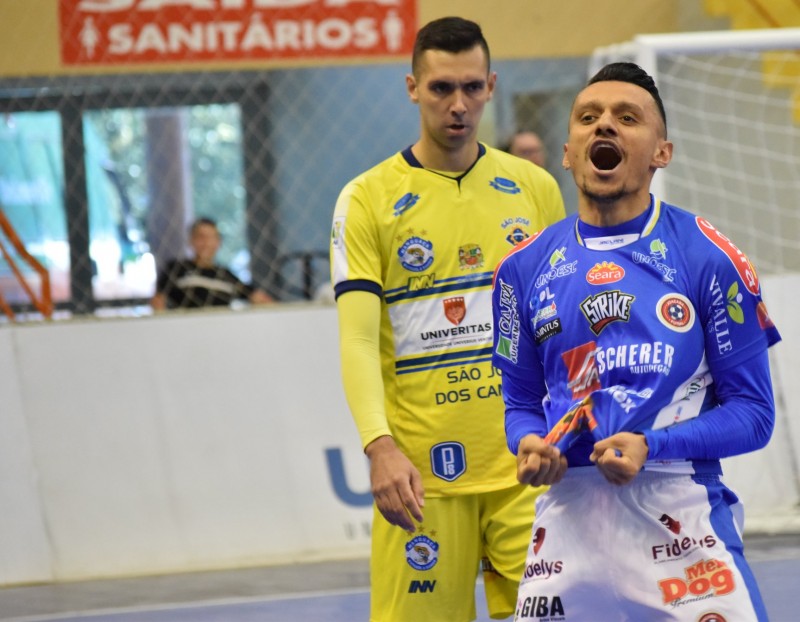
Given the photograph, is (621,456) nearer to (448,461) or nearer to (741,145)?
(448,461)

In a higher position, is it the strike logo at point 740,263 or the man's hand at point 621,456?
the strike logo at point 740,263

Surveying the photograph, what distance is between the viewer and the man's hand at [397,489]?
2984mm

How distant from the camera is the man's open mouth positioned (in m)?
2.38

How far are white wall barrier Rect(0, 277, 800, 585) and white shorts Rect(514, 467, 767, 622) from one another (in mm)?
4165

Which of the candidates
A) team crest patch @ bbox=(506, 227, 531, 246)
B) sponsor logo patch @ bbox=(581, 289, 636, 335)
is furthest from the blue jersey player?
team crest patch @ bbox=(506, 227, 531, 246)

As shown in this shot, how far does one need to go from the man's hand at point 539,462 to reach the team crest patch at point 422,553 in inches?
44.9

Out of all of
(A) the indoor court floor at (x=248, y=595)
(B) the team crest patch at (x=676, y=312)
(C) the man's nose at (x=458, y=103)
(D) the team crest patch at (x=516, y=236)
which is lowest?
(A) the indoor court floor at (x=248, y=595)

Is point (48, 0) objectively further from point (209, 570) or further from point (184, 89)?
point (209, 570)

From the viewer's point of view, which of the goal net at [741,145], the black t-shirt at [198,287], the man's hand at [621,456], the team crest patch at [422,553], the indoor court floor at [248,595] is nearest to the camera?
the man's hand at [621,456]

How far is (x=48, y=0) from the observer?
8.06 m

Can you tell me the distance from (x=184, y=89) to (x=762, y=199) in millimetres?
4877

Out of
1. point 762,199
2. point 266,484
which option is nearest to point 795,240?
point 762,199

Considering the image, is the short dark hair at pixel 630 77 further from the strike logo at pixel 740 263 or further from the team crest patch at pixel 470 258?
the team crest patch at pixel 470 258

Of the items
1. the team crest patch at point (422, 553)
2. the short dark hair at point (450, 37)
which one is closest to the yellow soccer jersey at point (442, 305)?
the team crest patch at point (422, 553)
